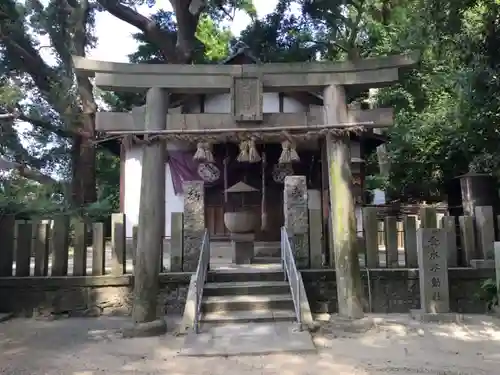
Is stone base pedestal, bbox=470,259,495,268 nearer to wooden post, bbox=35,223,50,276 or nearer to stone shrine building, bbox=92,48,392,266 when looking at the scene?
stone shrine building, bbox=92,48,392,266

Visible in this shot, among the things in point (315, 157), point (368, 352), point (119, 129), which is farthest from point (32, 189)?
point (368, 352)

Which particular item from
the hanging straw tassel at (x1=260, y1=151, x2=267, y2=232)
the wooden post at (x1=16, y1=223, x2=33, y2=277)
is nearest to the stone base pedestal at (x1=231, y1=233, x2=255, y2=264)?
the hanging straw tassel at (x1=260, y1=151, x2=267, y2=232)

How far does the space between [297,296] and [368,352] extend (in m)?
1.29

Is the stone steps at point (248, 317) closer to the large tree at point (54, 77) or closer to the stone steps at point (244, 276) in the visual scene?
the stone steps at point (244, 276)

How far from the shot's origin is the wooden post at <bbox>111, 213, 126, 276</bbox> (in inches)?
304

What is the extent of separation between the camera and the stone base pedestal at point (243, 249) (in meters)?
9.45

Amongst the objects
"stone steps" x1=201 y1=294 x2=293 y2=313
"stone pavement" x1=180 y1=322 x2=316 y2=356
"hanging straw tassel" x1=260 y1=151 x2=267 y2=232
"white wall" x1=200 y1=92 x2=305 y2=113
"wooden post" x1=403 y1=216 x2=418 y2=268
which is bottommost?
"stone pavement" x1=180 y1=322 x2=316 y2=356

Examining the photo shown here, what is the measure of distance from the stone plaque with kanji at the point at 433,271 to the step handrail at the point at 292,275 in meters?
1.97

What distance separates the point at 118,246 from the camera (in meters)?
7.71

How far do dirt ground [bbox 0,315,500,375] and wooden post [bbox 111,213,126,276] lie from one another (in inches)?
43.8

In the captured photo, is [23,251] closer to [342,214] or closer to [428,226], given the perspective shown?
[342,214]

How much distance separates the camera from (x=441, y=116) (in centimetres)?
1545

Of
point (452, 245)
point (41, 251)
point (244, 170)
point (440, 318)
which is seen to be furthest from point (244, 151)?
point (244, 170)

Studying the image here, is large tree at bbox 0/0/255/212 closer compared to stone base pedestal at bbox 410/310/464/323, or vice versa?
stone base pedestal at bbox 410/310/464/323
